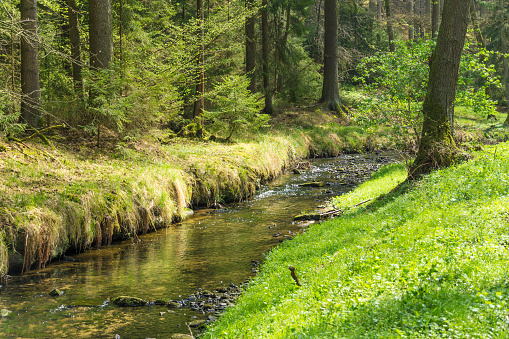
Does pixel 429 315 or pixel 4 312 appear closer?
pixel 429 315

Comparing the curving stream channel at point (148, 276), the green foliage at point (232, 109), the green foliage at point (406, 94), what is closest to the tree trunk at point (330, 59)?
the green foliage at point (232, 109)

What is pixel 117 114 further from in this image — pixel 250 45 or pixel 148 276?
pixel 250 45

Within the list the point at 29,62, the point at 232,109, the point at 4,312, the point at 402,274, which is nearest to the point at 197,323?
the point at 4,312

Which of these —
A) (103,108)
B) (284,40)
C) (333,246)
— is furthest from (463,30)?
(284,40)

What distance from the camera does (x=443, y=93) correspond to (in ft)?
34.0

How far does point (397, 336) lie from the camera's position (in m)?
3.95

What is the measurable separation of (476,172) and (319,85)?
2263 centimetres

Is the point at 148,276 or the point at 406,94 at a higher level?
the point at 406,94

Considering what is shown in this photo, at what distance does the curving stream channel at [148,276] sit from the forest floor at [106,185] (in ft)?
1.46

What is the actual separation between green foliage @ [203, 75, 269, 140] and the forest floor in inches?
34.3

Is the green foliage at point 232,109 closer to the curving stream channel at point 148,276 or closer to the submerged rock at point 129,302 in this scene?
the curving stream channel at point 148,276

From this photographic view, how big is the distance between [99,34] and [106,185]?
18.0 feet

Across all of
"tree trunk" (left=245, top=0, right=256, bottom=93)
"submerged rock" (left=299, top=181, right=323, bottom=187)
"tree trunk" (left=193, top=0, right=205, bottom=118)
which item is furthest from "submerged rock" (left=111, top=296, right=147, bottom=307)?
"tree trunk" (left=245, top=0, right=256, bottom=93)

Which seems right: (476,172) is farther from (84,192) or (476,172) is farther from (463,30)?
(84,192)
